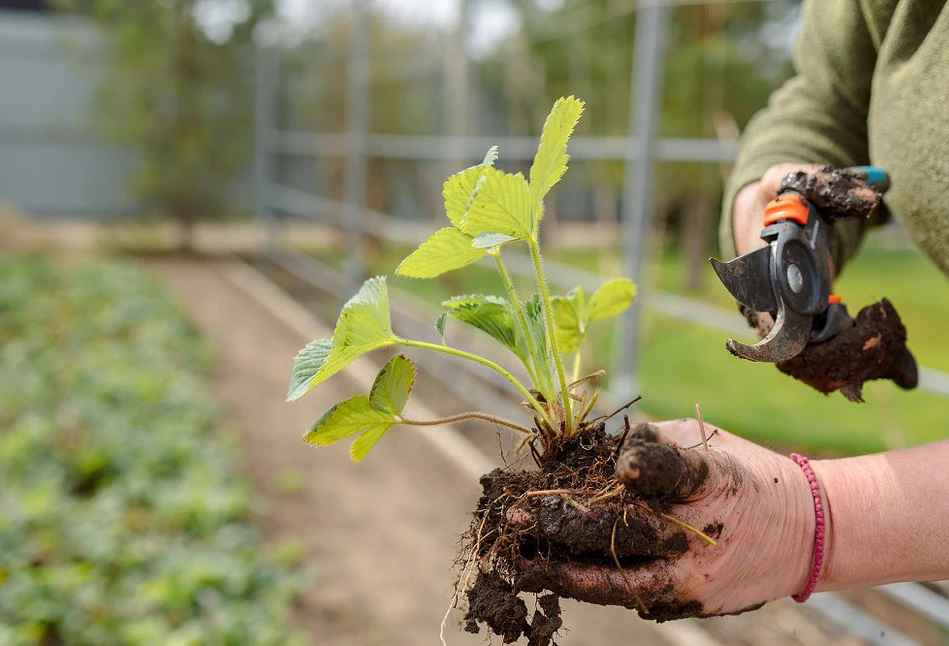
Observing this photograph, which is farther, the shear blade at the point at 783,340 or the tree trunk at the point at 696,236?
the tree trunk at the point at 696,236

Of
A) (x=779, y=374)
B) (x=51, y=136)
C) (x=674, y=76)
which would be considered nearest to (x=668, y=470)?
(x=674, y=76)

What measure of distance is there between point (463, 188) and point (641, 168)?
8.53ft

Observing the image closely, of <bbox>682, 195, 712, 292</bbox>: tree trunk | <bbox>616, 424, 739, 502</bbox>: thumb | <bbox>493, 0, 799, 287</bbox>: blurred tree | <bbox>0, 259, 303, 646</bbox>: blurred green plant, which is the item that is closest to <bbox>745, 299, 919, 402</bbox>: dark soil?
<bbox>616, 424, 739, 502</bbox>: thumb

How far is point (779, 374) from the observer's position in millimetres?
4625

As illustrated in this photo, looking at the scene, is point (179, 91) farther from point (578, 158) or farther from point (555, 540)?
point (555, 540)

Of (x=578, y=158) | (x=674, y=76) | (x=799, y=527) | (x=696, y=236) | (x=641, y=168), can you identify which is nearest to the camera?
(x=799, y=527)

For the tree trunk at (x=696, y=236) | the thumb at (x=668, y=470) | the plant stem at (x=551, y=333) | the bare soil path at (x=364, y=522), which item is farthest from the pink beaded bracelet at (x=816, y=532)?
the tree trunk at (x=696, y=236)

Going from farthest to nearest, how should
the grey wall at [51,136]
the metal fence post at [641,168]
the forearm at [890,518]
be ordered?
the grey wall at [51,136], the metal fence post at [641,168], the forearm at [890,518]

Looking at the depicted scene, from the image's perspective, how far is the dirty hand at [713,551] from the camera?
2.57ft

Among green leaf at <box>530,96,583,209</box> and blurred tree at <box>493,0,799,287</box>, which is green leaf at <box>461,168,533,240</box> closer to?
green leaf at <box>530,96,583,209</box>

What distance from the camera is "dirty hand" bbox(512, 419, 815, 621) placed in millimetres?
783

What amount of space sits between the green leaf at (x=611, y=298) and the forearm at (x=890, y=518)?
1.01ft

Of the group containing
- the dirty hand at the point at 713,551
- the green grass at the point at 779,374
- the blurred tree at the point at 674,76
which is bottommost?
the green grass at the point at 779,374

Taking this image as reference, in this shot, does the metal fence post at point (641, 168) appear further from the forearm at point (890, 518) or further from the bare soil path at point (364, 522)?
the forearm at point (890, 518)
